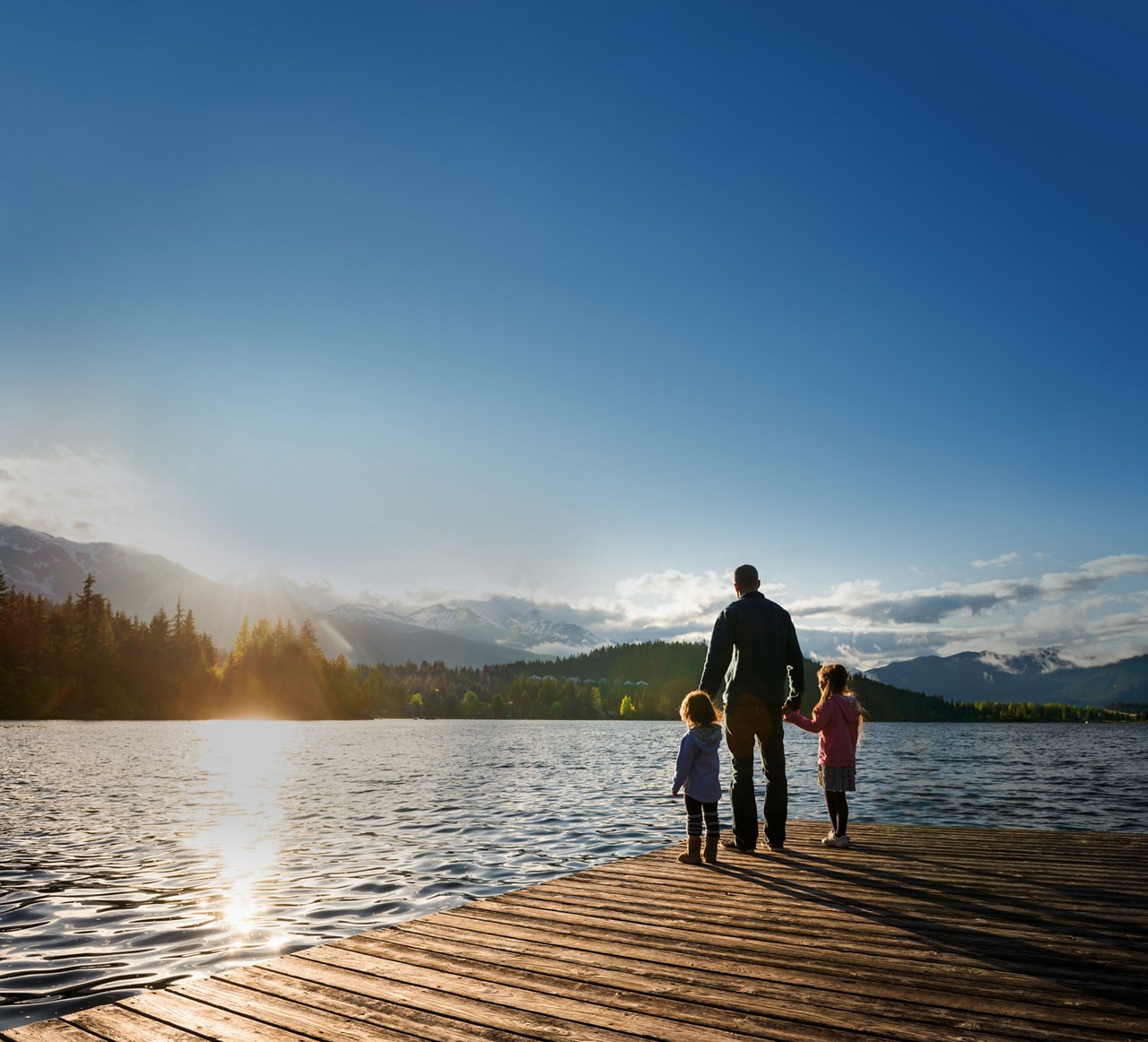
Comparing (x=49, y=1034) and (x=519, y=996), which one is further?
(x=519, y=996)

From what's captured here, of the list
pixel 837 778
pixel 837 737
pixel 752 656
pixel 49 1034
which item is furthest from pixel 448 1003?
pixel 837 737

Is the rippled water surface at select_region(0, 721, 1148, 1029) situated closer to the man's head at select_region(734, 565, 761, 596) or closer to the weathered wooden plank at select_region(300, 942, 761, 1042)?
the weathered wooden plank at select_region(300, 942, 761, 1042)

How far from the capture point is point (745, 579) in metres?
12.2

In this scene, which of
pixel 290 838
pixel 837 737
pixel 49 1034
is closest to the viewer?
pixel 49 1034

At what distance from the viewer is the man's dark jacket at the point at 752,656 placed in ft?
37.8

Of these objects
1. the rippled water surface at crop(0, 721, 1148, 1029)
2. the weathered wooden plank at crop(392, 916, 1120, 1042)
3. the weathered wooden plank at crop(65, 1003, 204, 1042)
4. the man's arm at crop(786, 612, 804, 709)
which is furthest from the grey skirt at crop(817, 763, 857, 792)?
the weathered wooden plank at crop(65, 1003, 204, 1042)

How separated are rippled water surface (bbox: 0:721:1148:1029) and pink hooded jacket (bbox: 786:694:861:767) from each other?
19.4ft

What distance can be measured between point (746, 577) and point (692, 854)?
3.98 meters

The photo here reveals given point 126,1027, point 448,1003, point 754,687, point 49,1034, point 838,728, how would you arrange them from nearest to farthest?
1. point 49,1034
2. point 126,1027
3. point 448,1003
4. point 754,687
5. point 838,728

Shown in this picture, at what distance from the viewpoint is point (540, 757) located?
64.2 meters

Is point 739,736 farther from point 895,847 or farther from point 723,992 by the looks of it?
point 723,992

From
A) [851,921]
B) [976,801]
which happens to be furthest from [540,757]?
[851,921]

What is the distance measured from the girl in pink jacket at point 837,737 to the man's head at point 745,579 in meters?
1.73

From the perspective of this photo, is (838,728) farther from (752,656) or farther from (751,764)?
(752,656)
